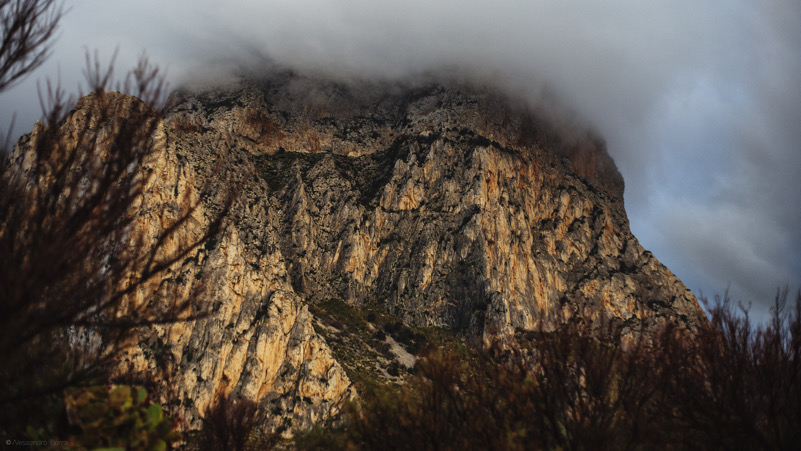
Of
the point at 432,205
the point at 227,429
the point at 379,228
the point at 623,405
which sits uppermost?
the point at 432,205

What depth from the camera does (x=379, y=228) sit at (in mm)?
111438

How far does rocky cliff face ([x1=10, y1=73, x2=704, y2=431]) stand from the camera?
65.4 m

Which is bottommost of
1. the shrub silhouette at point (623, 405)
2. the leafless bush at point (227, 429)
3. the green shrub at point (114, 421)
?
the leafless bush at point (227, 429)

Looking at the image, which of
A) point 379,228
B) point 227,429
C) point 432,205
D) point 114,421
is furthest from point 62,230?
point 432,205

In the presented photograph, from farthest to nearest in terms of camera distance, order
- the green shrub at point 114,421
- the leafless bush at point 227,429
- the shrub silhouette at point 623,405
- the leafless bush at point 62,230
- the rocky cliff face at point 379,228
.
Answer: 1. the rocky cliff face at point 379,228
2. the leafless bush at point 227,429
3. the shrub silhouette at point 623,405
4. the green shrub at point 114,421
5. the leafless bush at point 62,230

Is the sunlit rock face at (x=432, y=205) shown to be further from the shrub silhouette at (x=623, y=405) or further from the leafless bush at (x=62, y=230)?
the leafless bush at (x=62, y=230)

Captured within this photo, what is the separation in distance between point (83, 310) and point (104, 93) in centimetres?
308

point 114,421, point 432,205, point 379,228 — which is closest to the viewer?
point 114,421

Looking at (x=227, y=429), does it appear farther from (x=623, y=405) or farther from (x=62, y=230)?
(x=62, y=230)

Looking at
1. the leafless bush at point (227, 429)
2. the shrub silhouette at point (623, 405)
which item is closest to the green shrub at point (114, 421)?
the shrub silhouette at point (623, 405)

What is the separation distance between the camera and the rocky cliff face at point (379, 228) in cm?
6538

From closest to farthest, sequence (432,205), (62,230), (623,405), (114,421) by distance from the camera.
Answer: (62,230), (114,421), (623,405), (432,205)

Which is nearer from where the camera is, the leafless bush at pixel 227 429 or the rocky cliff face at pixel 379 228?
the leafless bush at pixel 227 429

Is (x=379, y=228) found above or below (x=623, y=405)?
above
